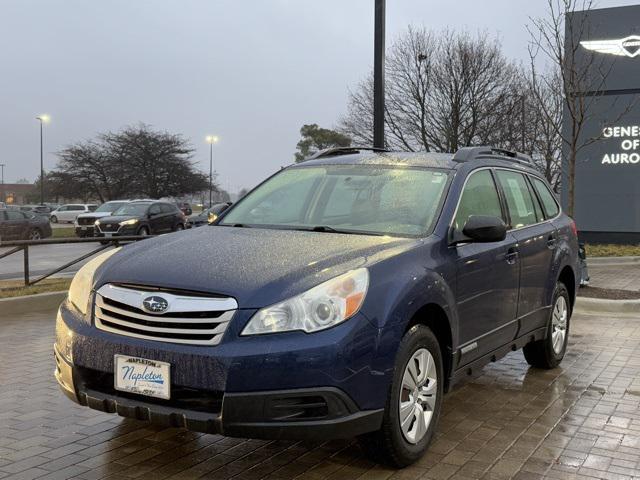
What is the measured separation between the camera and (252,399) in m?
3.15

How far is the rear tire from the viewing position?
5.93 m

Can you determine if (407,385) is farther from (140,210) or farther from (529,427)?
(140,210)

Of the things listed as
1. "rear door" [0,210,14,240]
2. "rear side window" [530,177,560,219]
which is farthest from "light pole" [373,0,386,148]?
"rear door" [0,210,14,240]

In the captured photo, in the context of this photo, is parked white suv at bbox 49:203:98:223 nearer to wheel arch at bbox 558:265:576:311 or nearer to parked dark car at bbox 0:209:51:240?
parked dark car at bbox 0:209:51:240

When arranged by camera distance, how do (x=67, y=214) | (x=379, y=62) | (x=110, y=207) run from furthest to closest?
(x=67, y=214) → (x=110, y=207) → (x=379, y=62)

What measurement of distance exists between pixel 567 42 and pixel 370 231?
14.4m

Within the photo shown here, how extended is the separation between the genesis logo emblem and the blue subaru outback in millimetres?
15340

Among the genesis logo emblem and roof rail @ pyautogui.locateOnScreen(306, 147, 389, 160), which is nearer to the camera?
roof rail @ pyautogui.locateOnScreen(306, 147, 389, 160)

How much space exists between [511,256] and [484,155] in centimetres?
84

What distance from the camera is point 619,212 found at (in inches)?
720

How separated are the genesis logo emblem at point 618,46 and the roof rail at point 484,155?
542 inches

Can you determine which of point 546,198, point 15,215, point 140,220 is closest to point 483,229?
point 546,198

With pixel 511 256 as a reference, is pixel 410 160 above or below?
above

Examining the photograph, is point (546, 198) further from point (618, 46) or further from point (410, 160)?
point (618, 46)
